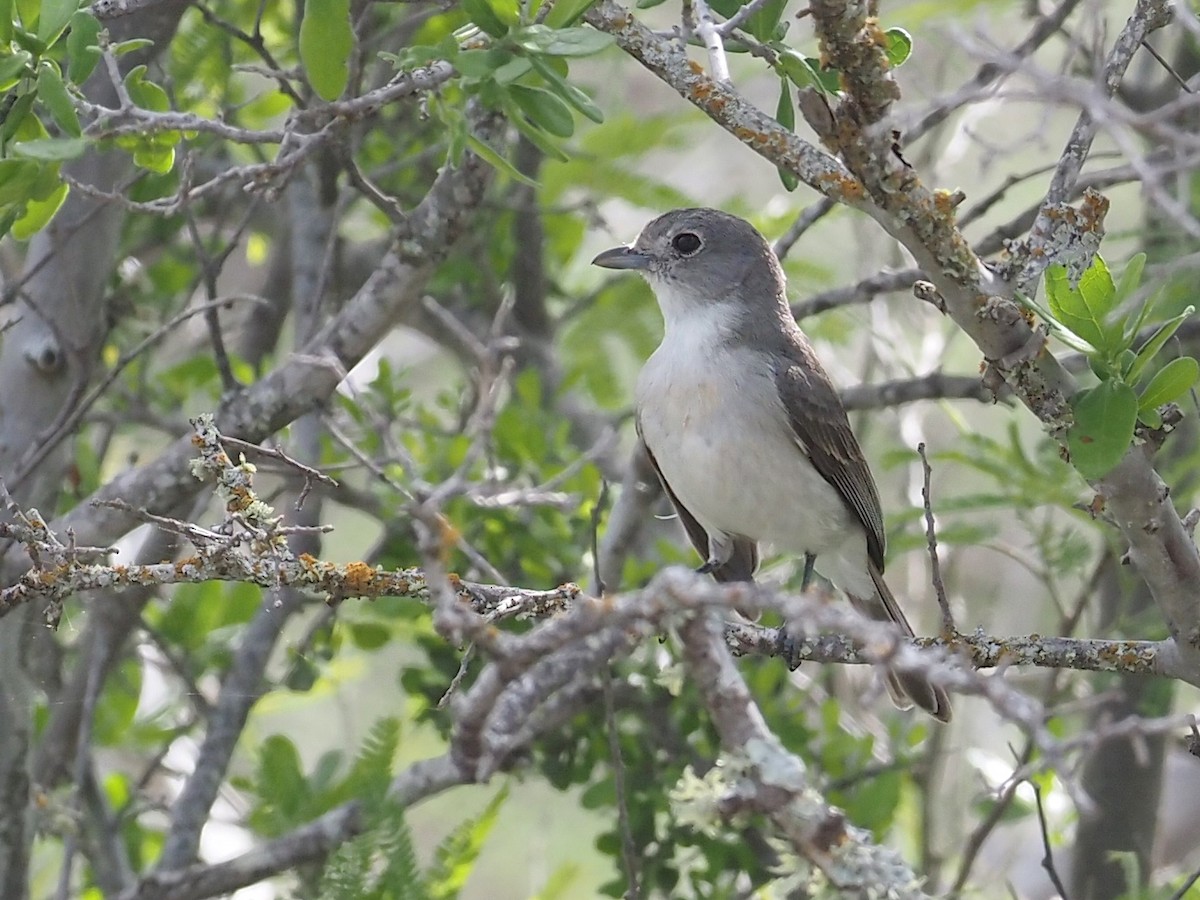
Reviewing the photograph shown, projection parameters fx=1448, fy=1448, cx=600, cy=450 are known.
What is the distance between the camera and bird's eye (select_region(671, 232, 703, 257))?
4.15m

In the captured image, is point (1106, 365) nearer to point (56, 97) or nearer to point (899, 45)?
point (899, 45)

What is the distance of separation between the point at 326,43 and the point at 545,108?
0.46 metres

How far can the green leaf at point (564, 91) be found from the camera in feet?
7.13

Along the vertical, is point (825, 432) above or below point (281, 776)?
above

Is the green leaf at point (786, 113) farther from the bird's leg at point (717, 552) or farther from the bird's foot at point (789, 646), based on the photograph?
the bird's leg at point (717, 552)

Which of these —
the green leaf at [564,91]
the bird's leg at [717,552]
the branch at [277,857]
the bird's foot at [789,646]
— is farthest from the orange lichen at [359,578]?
the bird's leg at [717,552]

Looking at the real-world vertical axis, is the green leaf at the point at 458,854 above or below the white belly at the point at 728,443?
below

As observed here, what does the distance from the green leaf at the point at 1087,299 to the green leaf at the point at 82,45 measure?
1600 millimetres

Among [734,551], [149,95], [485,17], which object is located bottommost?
[485,17]

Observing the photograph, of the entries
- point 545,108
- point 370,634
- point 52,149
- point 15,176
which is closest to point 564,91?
point 545,108

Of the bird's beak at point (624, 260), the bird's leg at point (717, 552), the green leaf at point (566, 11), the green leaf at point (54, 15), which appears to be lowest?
the green leaf at point (54, 15)

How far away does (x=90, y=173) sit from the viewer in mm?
3488

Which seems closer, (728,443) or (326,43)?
(326,43)

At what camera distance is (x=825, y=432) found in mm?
3893
